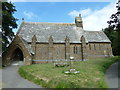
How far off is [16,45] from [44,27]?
36.3 ft

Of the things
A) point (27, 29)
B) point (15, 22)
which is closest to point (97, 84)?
point (15, 22)

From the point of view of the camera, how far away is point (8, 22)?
24.4 metres

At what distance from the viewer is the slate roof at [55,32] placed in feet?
96.9

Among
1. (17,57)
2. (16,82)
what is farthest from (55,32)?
(16,82)

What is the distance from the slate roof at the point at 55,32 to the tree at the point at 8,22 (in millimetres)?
3622

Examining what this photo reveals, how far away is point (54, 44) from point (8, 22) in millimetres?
11416

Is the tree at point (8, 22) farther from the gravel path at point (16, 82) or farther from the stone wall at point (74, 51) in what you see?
the gravel path at point (16, 82)

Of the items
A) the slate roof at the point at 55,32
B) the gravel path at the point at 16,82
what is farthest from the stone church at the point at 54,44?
the gravel path at the point at 16,82

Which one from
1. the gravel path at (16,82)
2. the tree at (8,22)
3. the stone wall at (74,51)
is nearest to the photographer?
the gravel path at (16,82)

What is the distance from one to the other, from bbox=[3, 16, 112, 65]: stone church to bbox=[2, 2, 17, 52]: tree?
1.74 metres

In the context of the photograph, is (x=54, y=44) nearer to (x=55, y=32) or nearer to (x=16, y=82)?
(x=55, y=32)

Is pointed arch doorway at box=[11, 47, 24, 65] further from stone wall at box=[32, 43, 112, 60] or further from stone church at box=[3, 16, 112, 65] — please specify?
stone wall at box=[32, 43, 112, 60]

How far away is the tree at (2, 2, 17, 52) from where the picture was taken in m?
23.2

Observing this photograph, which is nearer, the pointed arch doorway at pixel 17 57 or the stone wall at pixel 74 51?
the pointed arch doorway at pixel 17 57
